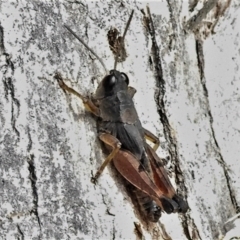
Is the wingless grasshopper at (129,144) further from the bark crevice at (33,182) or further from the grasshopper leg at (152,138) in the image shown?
the bark crevice at (33,182)

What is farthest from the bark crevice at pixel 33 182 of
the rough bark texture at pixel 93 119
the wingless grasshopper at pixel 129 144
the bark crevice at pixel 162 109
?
the bark crevice at pixel 162 109

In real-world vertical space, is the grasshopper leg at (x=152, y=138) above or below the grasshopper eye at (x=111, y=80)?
below

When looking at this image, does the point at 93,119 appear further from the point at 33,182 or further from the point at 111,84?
the point at 33,182

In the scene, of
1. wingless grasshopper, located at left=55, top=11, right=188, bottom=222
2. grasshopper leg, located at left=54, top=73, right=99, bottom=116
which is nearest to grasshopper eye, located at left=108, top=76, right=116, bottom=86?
wingless grasshopper, located at left=55, top=11, right=188, bottom=222

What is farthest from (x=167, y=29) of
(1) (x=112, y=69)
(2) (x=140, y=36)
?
(1) (x=112, y=69)

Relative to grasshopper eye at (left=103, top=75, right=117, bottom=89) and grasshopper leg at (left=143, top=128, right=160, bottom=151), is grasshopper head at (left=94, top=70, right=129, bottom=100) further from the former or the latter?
grasshopper leg at (left=143, top=128, right=160, bottom=151)

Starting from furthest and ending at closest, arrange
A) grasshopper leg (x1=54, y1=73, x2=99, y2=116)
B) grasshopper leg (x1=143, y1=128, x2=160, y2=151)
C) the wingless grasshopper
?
1. grasshopper leg (x1=143, y1=128, x2=160, y2=151)
2. the wingless grasshopper
3. grasshopper leg (x1=54, y1=73, x2=99, y2=116)
